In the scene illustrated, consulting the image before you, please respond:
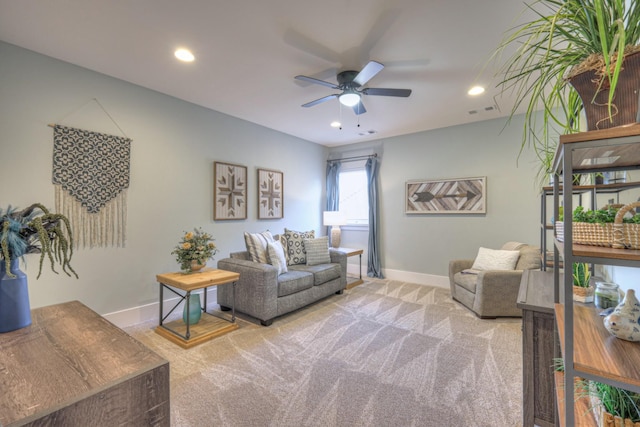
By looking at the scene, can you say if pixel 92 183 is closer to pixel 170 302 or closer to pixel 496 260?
pixel 170 302

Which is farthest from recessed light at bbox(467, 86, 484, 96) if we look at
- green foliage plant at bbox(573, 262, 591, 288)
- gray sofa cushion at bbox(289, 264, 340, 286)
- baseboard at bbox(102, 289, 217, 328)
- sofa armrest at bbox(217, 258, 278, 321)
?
baseboard at bbox(102, 289, 217, 328)

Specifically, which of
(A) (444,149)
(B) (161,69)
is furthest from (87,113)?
(A) (444,149)

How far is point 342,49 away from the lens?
8.00 ft

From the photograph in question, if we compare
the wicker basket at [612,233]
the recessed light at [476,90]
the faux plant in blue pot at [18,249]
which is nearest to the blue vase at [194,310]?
the faux plant in blue pot at [18,249]

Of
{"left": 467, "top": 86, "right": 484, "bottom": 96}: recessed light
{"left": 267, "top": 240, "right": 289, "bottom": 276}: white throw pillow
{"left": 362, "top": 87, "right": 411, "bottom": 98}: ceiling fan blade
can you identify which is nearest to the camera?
{"left": 362, "top": 87, "right": 411, "bottom": 98}: ceiling fan blade

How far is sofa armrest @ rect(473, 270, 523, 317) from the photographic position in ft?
10.5

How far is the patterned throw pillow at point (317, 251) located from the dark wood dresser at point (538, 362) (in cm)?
277

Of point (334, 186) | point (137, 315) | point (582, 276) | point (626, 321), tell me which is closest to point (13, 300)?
point (626, 321)

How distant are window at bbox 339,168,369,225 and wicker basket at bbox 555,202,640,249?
4.73 meters

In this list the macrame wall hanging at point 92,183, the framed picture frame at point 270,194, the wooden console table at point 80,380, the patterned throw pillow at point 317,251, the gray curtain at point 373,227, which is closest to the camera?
the wooden console table at point 80,380

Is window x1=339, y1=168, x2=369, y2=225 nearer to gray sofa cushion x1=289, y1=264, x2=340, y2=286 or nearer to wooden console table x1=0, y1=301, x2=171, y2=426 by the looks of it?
gray sofa cushion x1=289, y1=264, x2=340, y2=286

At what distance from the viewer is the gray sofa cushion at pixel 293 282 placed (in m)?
3.18

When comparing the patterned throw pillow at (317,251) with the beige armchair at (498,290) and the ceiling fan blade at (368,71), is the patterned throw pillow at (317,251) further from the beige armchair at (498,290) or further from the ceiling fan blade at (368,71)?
the ceiling fan blade at (368,71)

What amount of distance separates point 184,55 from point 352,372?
305 cm
